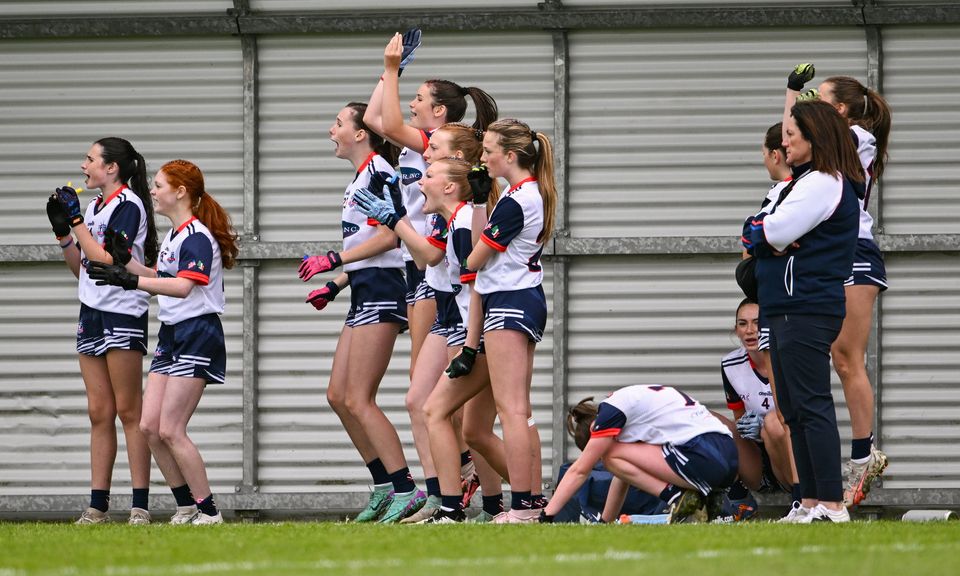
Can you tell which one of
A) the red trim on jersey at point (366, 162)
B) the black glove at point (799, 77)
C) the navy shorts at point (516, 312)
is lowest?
the navy shorts at point (516, 312)

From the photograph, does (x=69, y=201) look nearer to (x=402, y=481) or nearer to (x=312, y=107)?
(x=402, y=481)

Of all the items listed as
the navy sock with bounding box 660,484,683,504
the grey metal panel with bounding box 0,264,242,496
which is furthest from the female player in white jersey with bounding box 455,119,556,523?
the grey metal panel with bounding box 0,264,242,496

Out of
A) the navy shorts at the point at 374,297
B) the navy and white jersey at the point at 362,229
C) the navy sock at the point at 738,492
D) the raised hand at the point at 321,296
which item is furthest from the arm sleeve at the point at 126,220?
the navy sock at the point at 738,492

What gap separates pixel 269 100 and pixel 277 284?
52.6 inches

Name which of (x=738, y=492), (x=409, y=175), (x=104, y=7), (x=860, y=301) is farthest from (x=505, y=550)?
(x=104, y=7)

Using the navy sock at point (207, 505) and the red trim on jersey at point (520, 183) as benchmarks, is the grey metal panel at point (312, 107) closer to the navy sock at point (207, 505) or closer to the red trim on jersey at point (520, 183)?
the navy sock at point (207, 505)

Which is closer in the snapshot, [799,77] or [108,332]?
[799,77]

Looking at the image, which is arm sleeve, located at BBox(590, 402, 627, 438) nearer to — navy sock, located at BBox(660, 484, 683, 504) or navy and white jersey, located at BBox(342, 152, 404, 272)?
navy sock, located at BBox(660, 484, 683, 504)

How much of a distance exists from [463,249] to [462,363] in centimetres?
63

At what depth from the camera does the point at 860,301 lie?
7336mm

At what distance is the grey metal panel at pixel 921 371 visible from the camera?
980 cm

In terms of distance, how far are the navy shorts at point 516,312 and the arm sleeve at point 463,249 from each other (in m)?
0.24

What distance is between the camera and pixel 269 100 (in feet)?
33.9

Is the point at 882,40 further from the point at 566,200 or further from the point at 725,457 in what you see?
the point at 725,457
